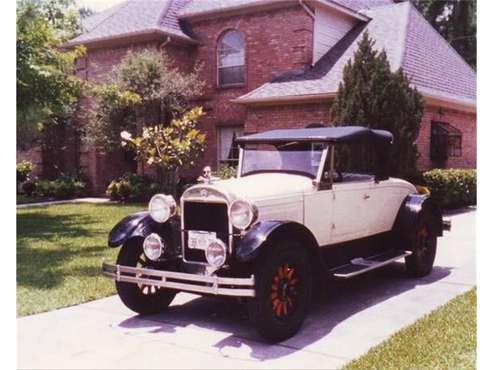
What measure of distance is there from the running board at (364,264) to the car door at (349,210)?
28 cm

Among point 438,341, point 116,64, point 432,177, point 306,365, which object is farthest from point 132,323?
point 116,64

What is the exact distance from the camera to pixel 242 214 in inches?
186

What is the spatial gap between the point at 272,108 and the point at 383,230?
9.18m

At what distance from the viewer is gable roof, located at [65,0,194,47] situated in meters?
16.7

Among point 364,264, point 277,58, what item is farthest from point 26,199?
point 364,264

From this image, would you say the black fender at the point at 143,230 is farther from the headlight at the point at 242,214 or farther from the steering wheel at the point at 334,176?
the steering wheel at the point at 334,176

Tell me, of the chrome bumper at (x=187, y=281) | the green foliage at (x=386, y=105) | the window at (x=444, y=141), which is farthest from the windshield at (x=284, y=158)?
the window at (x=444, y=141)

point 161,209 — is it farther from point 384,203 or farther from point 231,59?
point 231,59

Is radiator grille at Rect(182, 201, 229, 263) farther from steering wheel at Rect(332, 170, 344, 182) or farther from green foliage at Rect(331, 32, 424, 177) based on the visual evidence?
green foliage at Rect(331, 32, 424, 177)

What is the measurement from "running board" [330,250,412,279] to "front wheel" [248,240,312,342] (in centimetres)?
50

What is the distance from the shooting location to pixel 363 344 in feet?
14.8

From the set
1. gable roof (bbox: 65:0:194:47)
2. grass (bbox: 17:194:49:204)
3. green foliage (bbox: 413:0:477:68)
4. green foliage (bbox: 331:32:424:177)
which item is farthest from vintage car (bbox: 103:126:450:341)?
gable roof (bbox: 65:0:194:47)

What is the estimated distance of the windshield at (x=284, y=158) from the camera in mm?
5684
